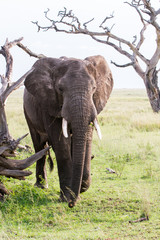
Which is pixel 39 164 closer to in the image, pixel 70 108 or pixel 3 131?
pixel 3 131

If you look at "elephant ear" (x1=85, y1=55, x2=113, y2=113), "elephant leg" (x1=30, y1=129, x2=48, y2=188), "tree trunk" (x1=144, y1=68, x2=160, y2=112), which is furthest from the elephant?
"tree trunk" (x1=144, y1=68, x2=160, y2=112)

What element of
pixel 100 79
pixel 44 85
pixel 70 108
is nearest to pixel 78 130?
pixel 70 108

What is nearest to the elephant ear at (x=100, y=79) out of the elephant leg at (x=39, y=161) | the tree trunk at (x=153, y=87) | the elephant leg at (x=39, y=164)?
the elephant leg at (x=39, y=161)

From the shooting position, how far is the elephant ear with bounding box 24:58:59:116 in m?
6.68

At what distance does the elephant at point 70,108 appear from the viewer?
5.93 meters

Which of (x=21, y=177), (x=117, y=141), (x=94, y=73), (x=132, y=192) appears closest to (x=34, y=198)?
(x=21, y=177)

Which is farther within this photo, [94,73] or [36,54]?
[36,54]

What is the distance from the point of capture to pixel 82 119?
5891 millimetres

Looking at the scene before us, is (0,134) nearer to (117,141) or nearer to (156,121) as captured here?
(117,141)

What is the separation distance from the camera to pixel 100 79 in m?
7.20

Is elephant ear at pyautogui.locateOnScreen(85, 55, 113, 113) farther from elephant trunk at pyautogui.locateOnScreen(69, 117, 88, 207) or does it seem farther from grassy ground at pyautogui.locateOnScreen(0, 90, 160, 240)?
grassy ground at pyautogui.locateOnScreen(0, 90, 160, 240)

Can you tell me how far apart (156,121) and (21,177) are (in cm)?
1202

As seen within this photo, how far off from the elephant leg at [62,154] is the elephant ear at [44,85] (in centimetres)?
32

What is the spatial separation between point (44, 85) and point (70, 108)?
103cm
